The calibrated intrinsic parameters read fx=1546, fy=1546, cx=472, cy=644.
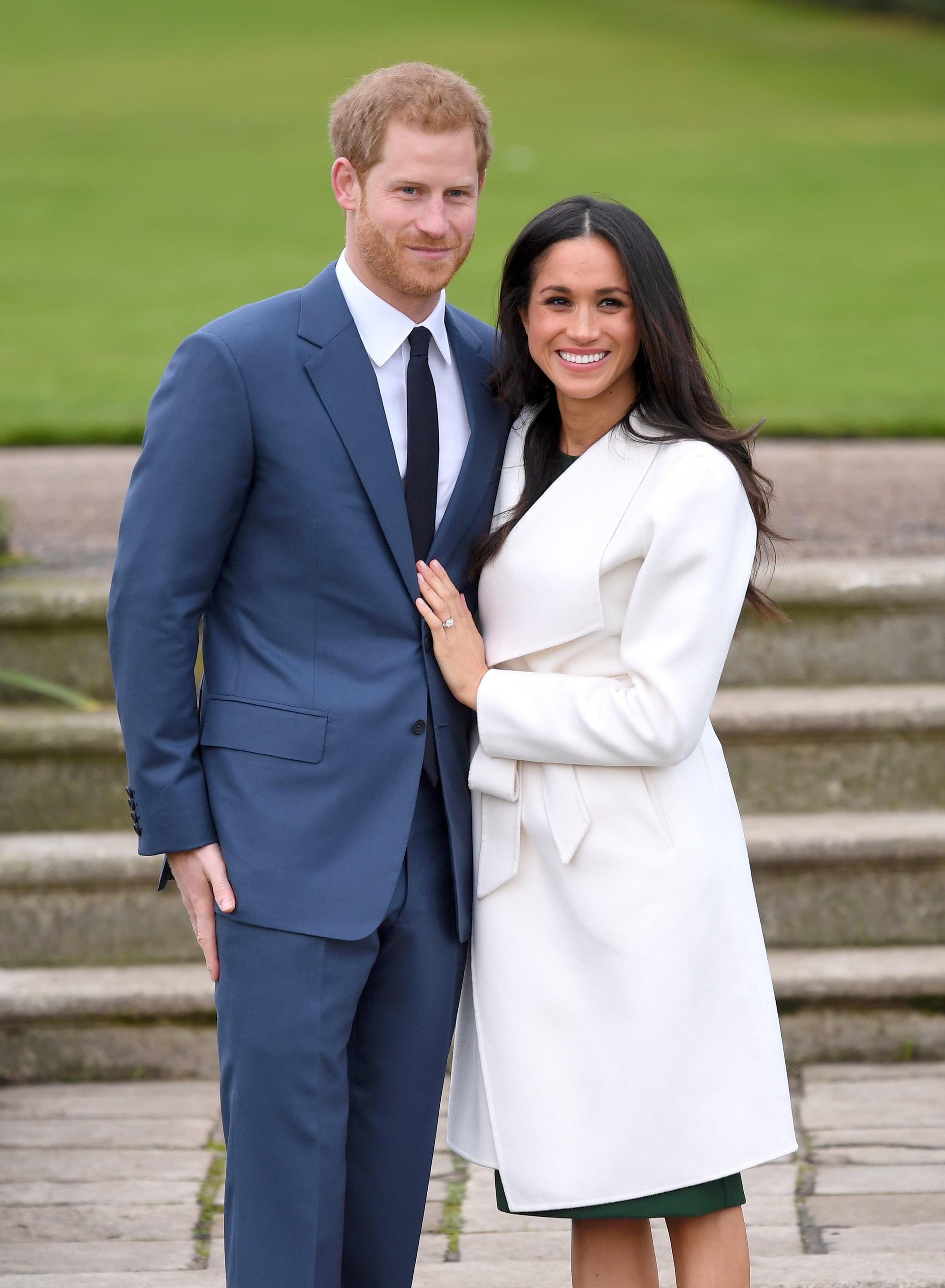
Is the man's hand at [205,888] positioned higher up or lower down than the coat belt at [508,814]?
lower down

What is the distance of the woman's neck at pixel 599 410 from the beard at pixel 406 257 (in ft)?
0.83

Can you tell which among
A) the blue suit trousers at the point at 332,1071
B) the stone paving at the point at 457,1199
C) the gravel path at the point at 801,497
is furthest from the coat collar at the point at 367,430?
the gravel path at the point at 801,497

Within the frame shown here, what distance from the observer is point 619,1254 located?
7.75 ft

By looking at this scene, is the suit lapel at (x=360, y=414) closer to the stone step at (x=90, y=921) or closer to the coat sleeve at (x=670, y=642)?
the coat sleeve at (x=670, y=642)

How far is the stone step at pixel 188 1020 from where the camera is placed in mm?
3535

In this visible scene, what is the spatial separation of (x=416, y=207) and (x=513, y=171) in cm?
1095

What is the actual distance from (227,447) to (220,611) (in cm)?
26

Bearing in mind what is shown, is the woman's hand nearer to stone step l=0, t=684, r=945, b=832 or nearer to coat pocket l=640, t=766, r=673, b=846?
coat pocket l=640, t=766, r=673, b=846

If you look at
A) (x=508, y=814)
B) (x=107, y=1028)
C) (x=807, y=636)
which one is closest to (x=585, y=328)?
(x=508, y=814)

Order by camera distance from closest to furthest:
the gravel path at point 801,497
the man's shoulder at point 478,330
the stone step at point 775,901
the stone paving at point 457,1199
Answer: the man's shoulder at point 478,330 < the stone paving at point 457,1199 < the stone step at point 775,901 < the gravel path at point 801,497

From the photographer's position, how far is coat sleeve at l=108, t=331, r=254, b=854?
2.16 meters

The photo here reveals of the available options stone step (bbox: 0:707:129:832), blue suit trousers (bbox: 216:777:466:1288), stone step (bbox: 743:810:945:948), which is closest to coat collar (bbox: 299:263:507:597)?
blue suit trousers (bbox: 216:777:466:1288)

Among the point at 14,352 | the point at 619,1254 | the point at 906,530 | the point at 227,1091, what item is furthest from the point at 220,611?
the point at 14,352

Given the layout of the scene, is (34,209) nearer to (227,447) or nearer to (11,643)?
(11,643)
